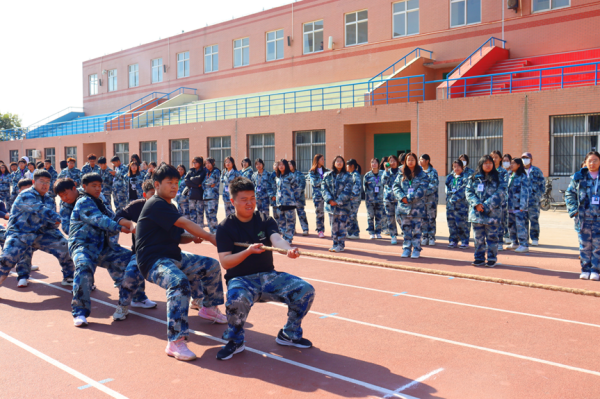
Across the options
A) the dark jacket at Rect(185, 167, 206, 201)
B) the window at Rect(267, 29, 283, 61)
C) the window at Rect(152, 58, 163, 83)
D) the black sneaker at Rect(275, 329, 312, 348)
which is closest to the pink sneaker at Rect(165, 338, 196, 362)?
the black sneaker at Rect(275, 329, 312, 348)

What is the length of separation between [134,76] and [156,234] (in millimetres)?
42486

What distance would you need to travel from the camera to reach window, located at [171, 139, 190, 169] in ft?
107

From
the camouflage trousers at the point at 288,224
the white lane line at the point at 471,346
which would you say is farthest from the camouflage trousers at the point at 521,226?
the white lane line at the point at 471,346

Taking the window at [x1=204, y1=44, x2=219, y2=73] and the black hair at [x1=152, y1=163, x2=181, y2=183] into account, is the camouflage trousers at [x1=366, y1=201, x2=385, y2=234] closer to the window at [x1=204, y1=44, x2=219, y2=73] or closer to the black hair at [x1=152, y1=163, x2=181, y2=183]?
the black hair at [x1=152, y1=163, x2=181, y2=183]

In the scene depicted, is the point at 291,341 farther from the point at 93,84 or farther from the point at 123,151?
the point at 93,84

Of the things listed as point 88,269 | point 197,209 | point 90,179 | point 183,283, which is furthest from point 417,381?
point 197,209

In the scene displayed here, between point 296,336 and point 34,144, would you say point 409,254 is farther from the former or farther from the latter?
point 34,144

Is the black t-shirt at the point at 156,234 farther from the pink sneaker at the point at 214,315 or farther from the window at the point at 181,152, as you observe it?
the window at the point at 181,152

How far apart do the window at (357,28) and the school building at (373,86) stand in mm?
63

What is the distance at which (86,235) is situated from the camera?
22.1ft

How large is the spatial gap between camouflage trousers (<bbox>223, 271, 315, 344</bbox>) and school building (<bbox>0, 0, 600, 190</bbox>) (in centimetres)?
1677

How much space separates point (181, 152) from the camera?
108ft

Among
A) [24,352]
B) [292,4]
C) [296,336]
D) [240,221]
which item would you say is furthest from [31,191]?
[292,4]

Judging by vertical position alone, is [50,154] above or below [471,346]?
above
